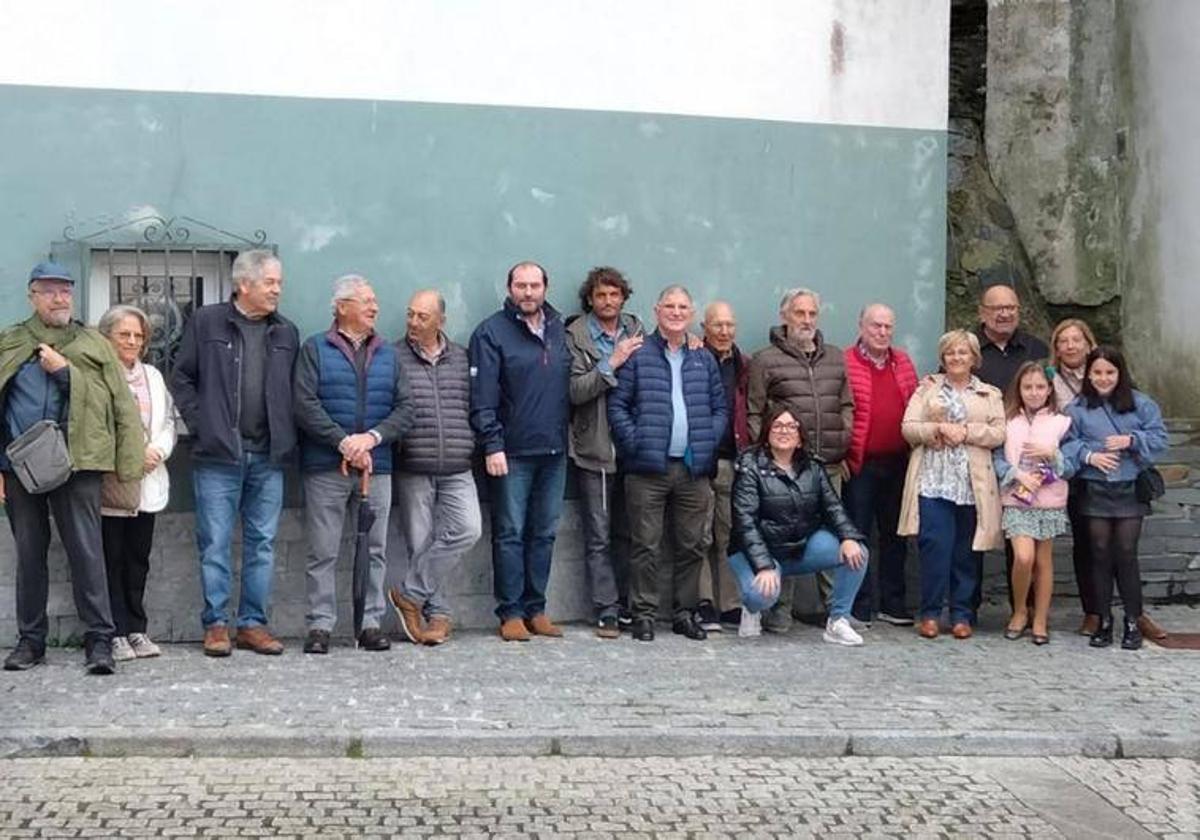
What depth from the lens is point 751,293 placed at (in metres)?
9.26

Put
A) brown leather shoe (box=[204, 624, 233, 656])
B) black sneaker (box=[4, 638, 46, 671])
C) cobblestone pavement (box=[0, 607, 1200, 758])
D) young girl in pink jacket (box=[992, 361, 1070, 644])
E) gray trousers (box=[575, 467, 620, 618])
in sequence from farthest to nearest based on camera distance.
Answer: gray trousers (box=[575, 467, 620, 618]), young girl in pink jacket (box=[992, 361, 1070, 644]), brown leather shoe (box=[204, 624, 233, 656]), black sneaker (box=[4, 638, 46, 671]), cobblestone pavement (box=[0, 607, 1200, 758])

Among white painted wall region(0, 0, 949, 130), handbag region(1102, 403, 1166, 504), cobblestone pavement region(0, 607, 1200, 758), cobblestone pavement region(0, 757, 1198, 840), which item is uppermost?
white painted wall region(0, 0, 949, 130)

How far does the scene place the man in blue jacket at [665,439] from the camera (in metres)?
8.38

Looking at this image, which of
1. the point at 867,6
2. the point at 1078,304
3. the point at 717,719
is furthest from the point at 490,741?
the point at 1078,304

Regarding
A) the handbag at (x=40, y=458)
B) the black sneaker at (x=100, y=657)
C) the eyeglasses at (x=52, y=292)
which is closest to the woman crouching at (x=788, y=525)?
the black sneaker at (x=100, y=657)

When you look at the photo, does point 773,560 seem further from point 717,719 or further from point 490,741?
point 490,741

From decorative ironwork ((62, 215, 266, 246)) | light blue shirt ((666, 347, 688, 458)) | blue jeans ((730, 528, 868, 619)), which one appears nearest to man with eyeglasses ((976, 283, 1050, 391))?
blue jeans ((730, 528, 868, 619))

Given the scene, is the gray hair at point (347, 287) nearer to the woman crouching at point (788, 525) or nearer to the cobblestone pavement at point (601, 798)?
Answer: the woman crouching at point (788, 525)

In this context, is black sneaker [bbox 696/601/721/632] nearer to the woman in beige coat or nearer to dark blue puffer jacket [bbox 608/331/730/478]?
dark blue puffer jacket [bbox 608/331/730/478]

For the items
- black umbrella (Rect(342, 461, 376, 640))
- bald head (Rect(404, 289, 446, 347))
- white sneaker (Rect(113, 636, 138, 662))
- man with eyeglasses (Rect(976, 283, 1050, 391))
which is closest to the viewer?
white sneaker (Rect(113, 636, 138, 662))

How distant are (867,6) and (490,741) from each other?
5.46 meters

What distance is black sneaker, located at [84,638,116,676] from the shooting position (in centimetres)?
730

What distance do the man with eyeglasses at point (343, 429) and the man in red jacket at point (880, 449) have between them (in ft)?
9.02

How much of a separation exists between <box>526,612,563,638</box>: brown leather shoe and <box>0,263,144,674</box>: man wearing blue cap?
2368 millimetres
